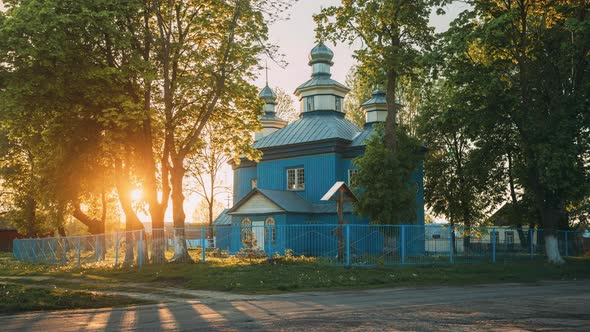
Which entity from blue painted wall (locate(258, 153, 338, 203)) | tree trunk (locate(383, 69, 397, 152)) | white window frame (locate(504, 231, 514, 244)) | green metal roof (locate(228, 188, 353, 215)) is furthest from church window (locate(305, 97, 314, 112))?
white window frame (locate(504, 231, 514, 244))

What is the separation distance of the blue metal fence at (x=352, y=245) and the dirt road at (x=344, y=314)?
26.2 feet

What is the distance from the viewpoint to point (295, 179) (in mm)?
38031

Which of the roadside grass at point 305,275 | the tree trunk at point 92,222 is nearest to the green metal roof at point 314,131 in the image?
the tree trunk at point 92,222

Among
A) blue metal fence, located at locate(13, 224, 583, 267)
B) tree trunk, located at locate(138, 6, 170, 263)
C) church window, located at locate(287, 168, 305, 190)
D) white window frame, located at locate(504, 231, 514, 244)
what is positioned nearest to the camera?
blue metal fence, located at locate(13, 224, 583, 267)

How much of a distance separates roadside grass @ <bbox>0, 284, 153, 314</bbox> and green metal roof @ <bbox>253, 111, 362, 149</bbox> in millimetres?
23414

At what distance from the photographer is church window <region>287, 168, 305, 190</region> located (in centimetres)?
3781

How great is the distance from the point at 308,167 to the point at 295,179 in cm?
135

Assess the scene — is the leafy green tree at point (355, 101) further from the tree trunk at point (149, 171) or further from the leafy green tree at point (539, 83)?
the tree trunk at point (149, 171)

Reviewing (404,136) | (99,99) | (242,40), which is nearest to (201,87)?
(242,40)

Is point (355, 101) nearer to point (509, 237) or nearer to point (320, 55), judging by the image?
point (320, 55)

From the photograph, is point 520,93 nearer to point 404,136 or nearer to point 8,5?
point 404,136

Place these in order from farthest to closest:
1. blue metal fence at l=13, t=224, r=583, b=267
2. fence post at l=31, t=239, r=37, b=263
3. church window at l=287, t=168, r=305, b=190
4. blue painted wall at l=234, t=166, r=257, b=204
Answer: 1. blue painted wall at l=234, t=166, r=257, b=204
2. church window at l=287, t=168, r=305, b=190
3. fence post at l=31, t=239, r=37, b=263
4. blue metal fence at l=13, t=224, r=583, b=267

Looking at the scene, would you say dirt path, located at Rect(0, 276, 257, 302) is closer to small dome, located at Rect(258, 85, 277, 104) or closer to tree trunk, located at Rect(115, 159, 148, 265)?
A: tree trunk, located at Rect(115, 159, 148, 265)

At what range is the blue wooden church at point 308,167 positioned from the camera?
113 ft
